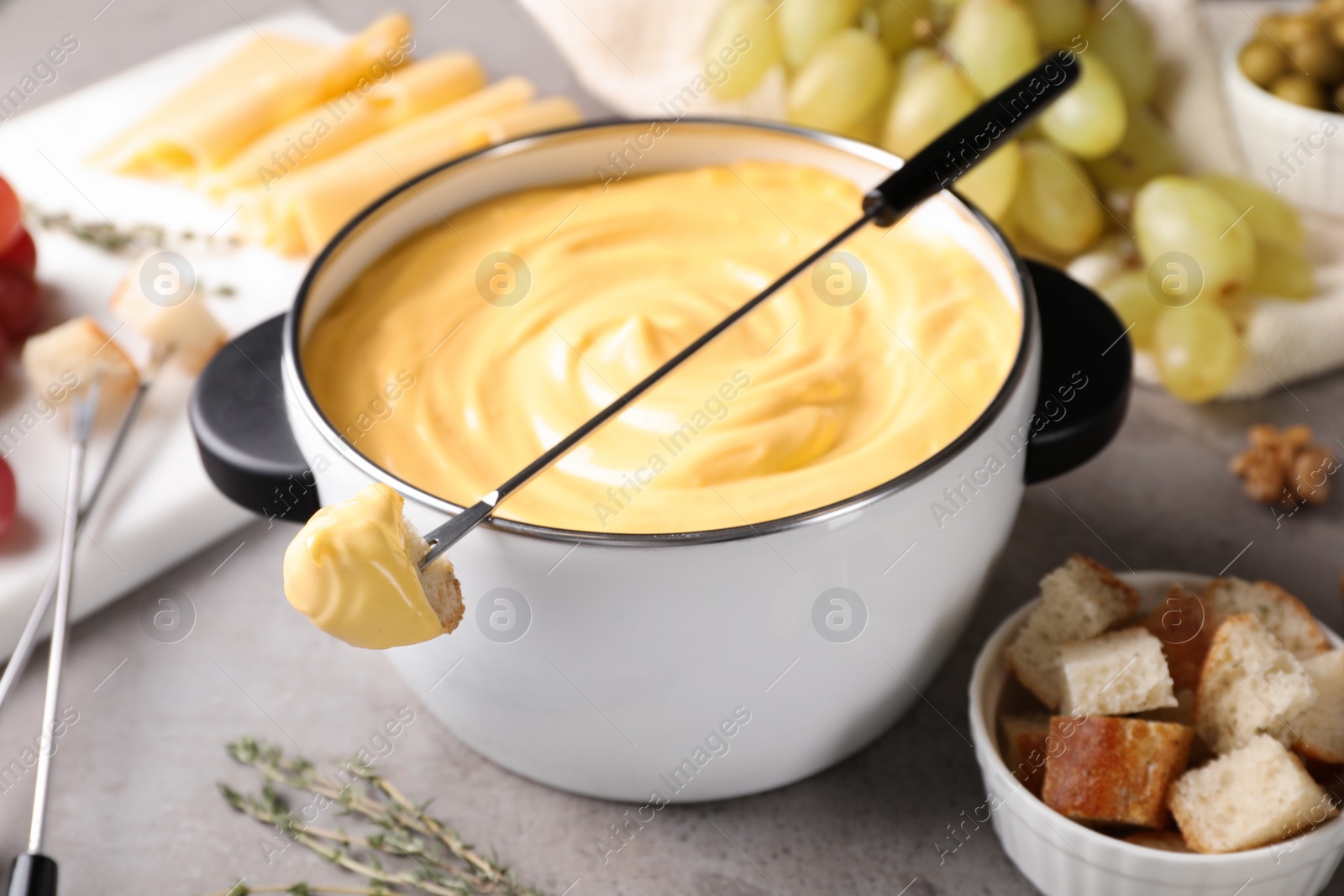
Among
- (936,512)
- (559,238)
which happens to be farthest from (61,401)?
(936,512)

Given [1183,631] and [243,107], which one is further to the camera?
[243,107]

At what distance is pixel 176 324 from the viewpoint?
5.34 feet

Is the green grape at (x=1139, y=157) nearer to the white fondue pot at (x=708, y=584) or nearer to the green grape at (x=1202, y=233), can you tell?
the green grape at (x=1202, y=233)

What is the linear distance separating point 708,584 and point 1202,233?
958 mm

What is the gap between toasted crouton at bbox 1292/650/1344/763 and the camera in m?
1.06

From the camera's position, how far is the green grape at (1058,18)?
173 cm

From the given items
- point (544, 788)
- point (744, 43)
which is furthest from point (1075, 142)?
point (544, 788)

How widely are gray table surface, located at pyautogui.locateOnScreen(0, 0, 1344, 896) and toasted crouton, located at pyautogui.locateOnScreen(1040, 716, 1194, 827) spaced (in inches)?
5.9

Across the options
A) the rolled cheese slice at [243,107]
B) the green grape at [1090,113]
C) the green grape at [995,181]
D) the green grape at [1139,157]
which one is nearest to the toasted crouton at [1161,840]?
the green grape at [995,181]

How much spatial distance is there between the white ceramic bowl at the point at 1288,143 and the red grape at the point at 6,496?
1.66m

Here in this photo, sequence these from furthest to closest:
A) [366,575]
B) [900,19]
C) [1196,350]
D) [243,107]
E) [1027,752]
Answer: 1. [243,107]
2. [900,19]
3. [1196,350]
4. [1027,752]
5. [366,575]

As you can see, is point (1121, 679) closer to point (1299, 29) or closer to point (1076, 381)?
point (1076, 381)

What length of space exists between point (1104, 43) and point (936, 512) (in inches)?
42.5

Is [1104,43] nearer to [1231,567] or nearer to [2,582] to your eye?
[1231,567]
